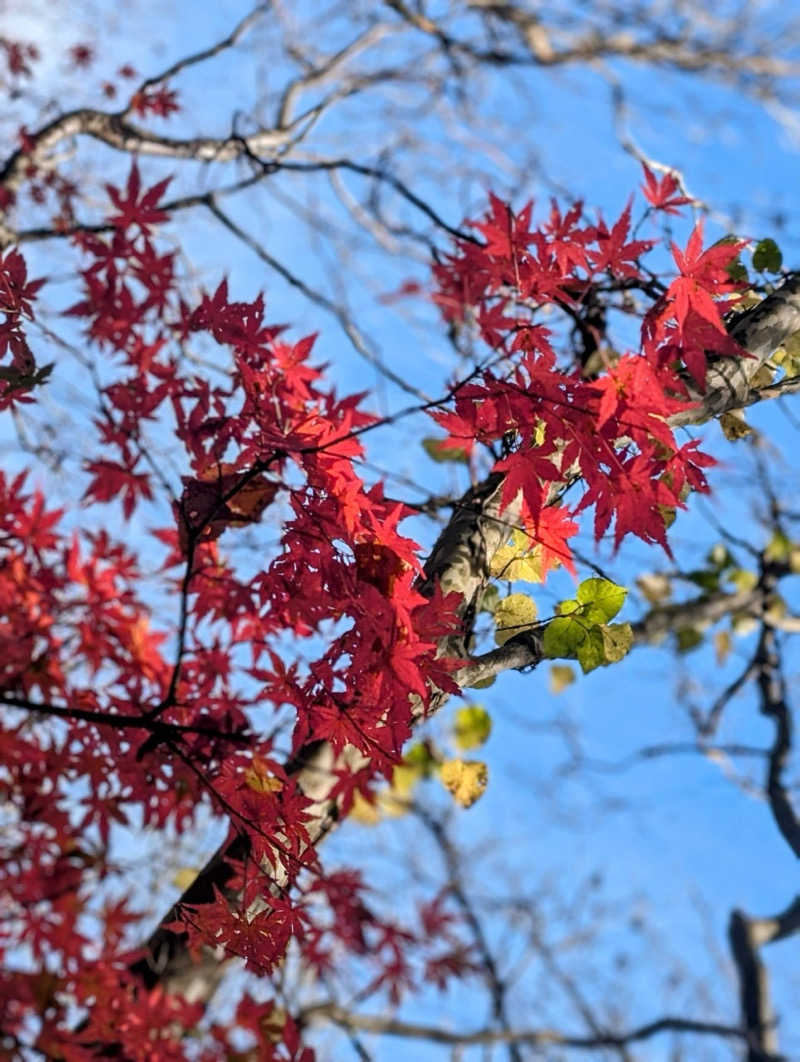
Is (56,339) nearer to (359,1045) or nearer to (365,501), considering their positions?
(365,501)

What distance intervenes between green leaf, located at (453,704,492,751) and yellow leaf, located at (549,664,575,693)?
1.25 meters

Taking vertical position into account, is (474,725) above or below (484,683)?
above

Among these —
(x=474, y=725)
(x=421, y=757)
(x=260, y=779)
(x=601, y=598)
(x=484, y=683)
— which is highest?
(x=421, y=757)

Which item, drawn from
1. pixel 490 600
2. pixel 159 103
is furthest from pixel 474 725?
pixel 159 103

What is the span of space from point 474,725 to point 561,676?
4.83 feet

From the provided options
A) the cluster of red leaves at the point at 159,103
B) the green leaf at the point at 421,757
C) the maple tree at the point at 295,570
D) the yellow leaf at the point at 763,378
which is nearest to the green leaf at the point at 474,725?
the maple tree at the point at 295,570

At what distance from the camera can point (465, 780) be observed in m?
2.28

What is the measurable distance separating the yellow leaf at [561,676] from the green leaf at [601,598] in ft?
7.29

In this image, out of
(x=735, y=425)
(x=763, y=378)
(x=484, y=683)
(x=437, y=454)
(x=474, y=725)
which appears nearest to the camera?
(x=484, y=683)

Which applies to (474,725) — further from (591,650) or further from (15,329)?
(15,329)

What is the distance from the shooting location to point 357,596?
5.54ft

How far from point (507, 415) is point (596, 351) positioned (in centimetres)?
112

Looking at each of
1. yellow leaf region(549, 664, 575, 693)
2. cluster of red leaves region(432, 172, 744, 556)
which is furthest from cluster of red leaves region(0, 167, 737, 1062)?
yellow leaf region(549, 664, 575, 693)

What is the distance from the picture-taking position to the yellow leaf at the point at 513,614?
75.5 inches
